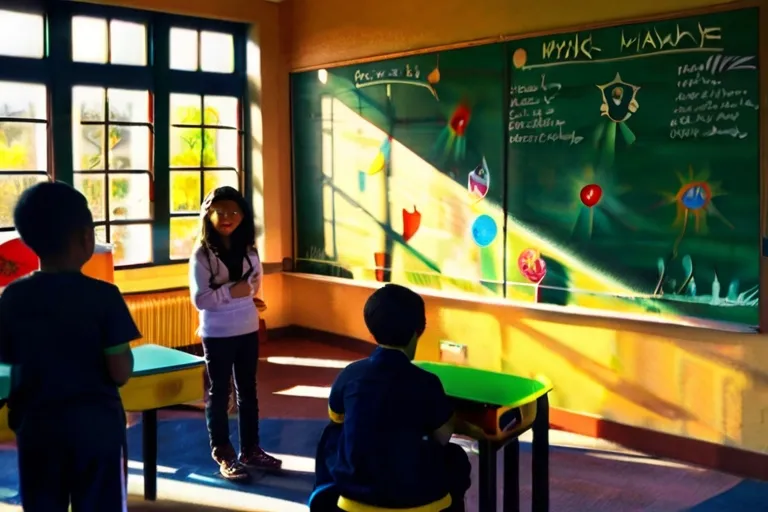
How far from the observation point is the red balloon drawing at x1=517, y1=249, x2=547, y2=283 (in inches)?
173

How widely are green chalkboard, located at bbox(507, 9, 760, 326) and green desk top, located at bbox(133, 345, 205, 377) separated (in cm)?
214

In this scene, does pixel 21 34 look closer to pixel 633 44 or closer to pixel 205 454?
pixel 205 454

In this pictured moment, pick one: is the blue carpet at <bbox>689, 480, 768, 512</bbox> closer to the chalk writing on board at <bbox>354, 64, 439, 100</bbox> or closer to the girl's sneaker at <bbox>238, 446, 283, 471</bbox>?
the girl's sneaker at <bbox>238, 446, 283, 471</bbox>

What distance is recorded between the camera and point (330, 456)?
2268 mm

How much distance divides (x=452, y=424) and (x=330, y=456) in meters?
0.35

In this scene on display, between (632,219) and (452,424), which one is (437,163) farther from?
(452,424)

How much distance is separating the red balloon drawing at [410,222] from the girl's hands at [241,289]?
1.89m

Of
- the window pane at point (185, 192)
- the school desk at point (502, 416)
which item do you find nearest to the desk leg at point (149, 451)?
the school desk at point (502, 416)

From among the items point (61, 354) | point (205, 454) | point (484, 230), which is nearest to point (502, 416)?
point (61, 354)

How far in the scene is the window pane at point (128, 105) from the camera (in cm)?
564

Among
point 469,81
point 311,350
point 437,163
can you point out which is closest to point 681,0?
point 469,81

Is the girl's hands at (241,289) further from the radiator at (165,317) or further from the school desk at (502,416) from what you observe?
the radiator at (165,317)

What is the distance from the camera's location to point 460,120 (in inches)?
189

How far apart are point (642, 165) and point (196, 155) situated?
344 centimetres
